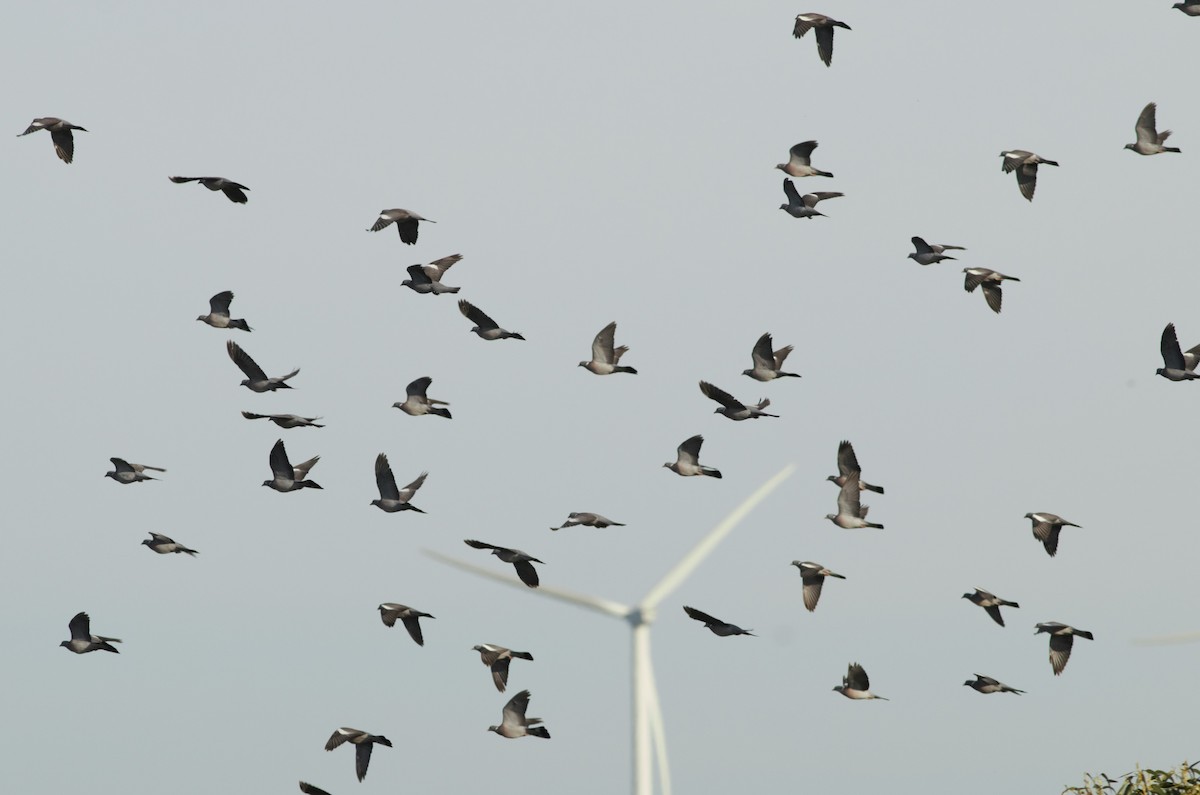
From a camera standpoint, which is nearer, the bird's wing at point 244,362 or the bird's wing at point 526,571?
the bird's wing at point 526,571

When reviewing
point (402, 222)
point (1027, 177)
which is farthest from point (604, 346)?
point (1027, 177)

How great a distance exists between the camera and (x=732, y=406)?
68062mm

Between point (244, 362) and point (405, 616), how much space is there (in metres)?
9.20

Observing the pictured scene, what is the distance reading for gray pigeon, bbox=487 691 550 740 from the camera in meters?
63.9

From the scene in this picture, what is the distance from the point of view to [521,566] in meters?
64.8

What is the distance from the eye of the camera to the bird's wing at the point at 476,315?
2648 inches

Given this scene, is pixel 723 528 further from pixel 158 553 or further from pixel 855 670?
pixel 158 553

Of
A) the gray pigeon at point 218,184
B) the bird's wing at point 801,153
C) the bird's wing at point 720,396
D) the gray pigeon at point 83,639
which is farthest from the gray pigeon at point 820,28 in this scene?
the gray pigeon at point 83,639

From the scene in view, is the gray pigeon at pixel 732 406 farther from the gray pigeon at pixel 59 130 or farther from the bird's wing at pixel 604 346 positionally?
the gray pigeon at pixel 59 130

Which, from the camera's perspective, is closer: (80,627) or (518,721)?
(518,721)

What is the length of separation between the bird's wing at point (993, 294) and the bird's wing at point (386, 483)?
61.6ft

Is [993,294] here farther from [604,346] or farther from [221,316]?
[221,316]

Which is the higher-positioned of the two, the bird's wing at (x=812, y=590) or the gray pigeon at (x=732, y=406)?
the gray pigeon at (x=732, y=406)

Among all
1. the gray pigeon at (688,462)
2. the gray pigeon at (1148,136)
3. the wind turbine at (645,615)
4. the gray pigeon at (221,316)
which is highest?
the gray pigeon at (1148,136)
